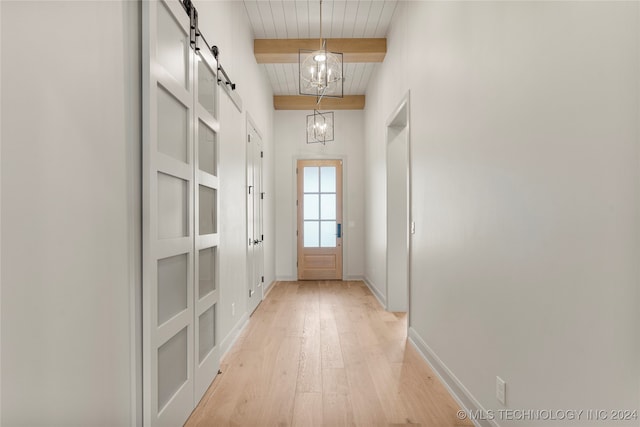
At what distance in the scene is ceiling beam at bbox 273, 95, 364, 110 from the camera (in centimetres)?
670

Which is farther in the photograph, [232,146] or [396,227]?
[396,227]

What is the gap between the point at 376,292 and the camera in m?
5.47

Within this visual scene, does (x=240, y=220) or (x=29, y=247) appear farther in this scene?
(x=240, y=220)

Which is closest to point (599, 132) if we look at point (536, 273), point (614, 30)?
point (614, 30)

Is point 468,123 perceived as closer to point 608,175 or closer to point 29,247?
point 608,175

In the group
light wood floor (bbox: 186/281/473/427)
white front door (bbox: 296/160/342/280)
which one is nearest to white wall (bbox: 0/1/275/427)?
light wood floor (bbox: 186/281/473/427)

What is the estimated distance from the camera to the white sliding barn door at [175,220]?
1.65 m

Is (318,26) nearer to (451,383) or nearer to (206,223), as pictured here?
(206,223)

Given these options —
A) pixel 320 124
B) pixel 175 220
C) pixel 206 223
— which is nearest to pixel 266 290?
pixel 320 124

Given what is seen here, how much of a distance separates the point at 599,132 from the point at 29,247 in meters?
1.73

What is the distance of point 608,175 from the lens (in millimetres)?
1156

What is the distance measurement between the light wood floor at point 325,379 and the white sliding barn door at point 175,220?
270 mm

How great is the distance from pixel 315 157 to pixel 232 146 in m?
3.50

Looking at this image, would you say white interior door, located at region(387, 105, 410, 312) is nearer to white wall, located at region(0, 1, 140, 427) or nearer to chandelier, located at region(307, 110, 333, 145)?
chandelier, located at region(307, 110, 333, 145)
